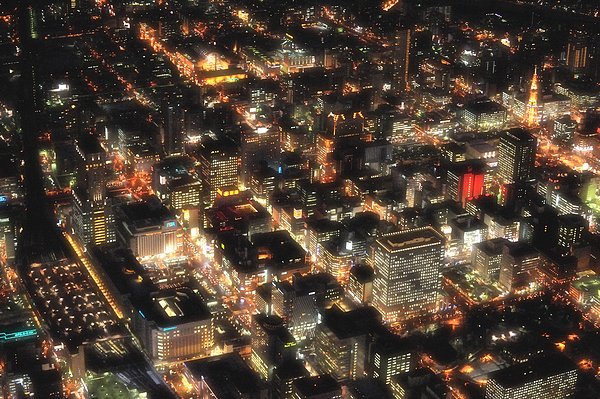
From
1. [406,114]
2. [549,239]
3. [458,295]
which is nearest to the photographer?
[458,295]

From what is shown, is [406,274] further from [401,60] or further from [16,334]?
[401,60]

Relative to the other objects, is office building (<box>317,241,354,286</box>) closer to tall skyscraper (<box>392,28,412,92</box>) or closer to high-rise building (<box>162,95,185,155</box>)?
high-rise building (<box>162,95,185,155</box>)

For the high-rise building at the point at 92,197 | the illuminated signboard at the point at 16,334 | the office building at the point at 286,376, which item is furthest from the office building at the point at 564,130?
the illuminated signboard at the point at 16,334

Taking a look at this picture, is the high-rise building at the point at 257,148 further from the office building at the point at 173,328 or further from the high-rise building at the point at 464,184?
the office building at the point at 173,328

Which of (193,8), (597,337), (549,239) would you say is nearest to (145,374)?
(597,337)

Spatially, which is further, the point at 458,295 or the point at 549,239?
the point at 549,239

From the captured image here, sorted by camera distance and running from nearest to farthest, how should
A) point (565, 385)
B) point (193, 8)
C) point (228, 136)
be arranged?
1. point (565, 385)
2. point (228, 136)
3. point (193, 8)

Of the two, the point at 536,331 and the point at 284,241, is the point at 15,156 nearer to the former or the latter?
the point at 284,241
